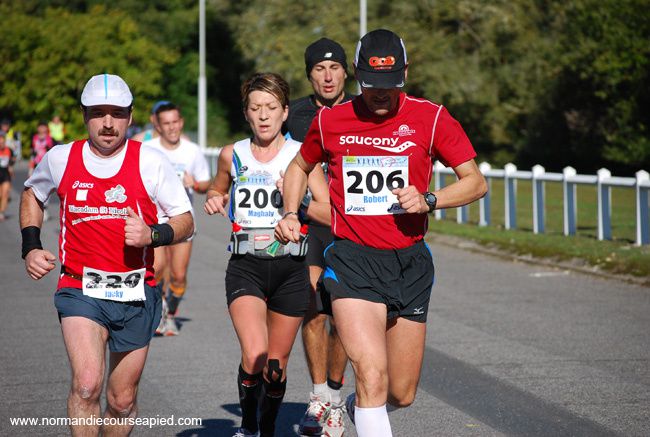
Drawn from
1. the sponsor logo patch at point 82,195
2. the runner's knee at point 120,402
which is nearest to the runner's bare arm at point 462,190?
the sponsor logo patch at point 82,195

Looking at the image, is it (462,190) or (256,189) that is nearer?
(462,190)

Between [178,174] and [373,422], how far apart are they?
5499 millimetres

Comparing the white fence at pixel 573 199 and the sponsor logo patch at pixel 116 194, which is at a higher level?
the white fence at pixel 573 199

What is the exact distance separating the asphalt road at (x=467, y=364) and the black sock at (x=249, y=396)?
1.11ft

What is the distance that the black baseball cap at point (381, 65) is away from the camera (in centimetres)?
584

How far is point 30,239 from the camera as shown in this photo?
19.5ft

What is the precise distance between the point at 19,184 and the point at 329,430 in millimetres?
30025

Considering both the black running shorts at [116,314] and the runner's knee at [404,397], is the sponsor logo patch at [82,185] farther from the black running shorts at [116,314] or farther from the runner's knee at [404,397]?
the runner's knee at [404,397]

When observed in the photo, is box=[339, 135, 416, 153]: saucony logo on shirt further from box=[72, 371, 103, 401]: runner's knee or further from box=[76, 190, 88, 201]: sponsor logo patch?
box=[72, 371, 103, 401]: runner's knee

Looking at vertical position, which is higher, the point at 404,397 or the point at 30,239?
the point at 30,239

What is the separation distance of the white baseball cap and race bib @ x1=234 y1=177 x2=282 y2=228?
137cm

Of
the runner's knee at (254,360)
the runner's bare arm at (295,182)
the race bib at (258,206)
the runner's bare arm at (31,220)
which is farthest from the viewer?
the race bib at (258,206)

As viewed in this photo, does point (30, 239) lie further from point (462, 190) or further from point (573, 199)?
point (573, 199)

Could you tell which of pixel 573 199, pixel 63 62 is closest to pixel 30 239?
pixel 573 199
